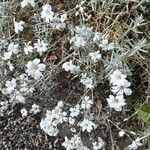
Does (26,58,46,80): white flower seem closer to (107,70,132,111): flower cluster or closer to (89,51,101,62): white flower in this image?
(89,51,101,62): white flower

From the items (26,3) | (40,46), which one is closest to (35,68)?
(40,46)

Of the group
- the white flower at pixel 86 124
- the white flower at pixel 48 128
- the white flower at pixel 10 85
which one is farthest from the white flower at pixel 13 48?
the white flower at pixel 86 124

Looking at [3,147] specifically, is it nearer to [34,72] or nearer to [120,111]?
[34,72]

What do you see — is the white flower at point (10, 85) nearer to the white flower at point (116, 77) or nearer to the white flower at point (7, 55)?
the white flower at point (7, 55)

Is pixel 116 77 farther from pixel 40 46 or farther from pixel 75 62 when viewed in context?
pixel 40 46

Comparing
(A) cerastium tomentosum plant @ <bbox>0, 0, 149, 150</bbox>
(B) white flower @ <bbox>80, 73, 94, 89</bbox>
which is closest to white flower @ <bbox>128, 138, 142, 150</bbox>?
(A) cerastium tomentosum plant @ <bbox>0, 0, 149, 150</bbox>

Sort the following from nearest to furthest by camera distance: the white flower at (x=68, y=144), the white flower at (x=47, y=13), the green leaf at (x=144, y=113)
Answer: the green leaf at (x=144, y=113), the white flower at (x=68, y=144), the white flower at (x=47, y=13)

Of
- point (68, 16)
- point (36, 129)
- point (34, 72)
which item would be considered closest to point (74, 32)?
point (68, 16)
